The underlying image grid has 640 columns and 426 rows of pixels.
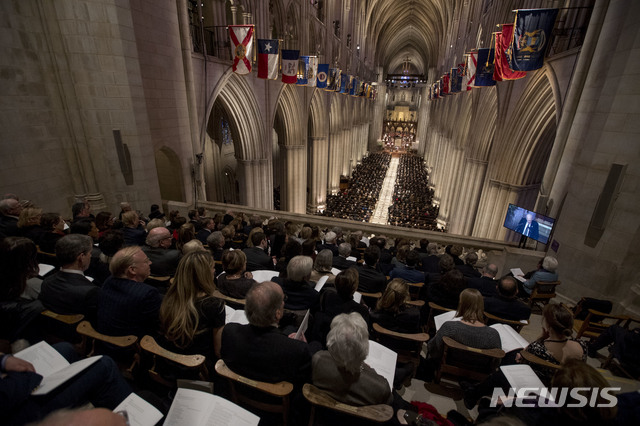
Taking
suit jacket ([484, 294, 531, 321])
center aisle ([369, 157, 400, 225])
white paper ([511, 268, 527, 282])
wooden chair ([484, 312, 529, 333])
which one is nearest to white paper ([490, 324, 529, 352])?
wooden chair ([484, 312, 529, 333])

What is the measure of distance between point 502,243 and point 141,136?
9556 mm

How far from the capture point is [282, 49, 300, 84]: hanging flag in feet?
35.5

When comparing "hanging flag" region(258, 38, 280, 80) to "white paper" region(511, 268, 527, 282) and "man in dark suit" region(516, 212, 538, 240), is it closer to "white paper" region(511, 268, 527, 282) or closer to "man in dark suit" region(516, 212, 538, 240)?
"man in dark suit" region(516, 212, 538, 240)

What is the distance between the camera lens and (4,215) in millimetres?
4688

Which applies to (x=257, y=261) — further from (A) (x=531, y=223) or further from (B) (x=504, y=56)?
(B) (x=504, y=56)

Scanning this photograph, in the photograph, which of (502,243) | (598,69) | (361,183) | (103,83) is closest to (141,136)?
(103,83)

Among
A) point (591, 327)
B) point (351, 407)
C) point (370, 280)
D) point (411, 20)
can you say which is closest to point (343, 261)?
point (370, 280)

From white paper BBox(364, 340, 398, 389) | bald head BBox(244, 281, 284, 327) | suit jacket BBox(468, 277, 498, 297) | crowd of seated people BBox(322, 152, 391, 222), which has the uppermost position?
bald head BBox(244, 281, 284, 327)

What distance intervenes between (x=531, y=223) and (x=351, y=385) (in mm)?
7597

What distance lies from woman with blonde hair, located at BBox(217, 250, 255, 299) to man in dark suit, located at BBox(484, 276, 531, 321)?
290 cm

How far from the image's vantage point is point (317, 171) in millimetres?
22719

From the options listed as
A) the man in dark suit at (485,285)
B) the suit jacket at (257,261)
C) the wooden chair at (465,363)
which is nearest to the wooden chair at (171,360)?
the suit jacket at (257,261)

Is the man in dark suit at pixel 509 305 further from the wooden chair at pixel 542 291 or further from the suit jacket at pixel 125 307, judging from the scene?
the suit jacket at pixel 125 307

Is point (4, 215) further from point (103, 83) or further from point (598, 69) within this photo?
point (598, 69)
